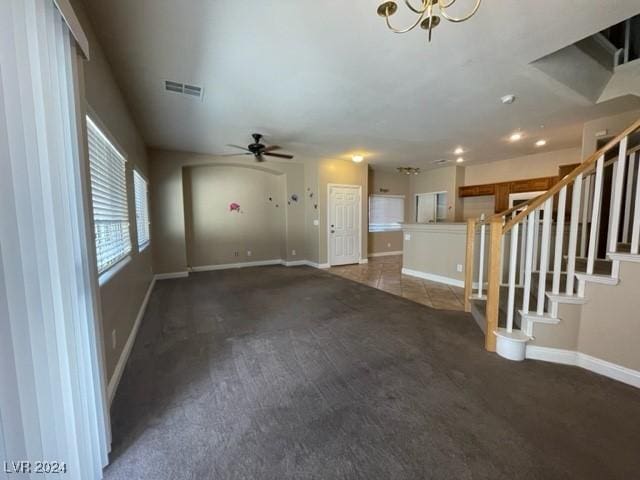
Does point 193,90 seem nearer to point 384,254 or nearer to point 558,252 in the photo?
point 558,252

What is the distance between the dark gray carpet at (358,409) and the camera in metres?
1.30

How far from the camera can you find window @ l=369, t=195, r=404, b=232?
8.13 m

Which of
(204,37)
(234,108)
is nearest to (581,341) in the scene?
(204,37)

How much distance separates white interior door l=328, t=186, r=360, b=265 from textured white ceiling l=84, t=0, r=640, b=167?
2195mm

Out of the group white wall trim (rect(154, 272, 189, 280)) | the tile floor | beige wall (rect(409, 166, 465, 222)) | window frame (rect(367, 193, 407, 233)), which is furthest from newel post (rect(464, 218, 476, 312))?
white wall trim (rect(154, 272, 189, 280))

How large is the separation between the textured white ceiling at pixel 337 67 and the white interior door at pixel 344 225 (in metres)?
2.20

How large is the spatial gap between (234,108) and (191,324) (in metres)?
2.75

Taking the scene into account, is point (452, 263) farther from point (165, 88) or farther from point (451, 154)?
point (165, 88)

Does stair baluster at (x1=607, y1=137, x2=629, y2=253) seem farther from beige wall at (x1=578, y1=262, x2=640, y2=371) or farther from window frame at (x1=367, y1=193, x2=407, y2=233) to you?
window frame at (x1=367, y1=193, x2=407, y2=233)

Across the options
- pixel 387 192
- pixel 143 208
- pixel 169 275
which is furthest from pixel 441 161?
pixel 169 275

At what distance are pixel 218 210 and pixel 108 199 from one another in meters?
3.91

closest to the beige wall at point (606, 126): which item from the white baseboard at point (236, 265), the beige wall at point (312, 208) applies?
the beige wall at point (312, 208)

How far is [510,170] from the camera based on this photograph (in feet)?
21.0

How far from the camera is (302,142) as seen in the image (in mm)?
4961
